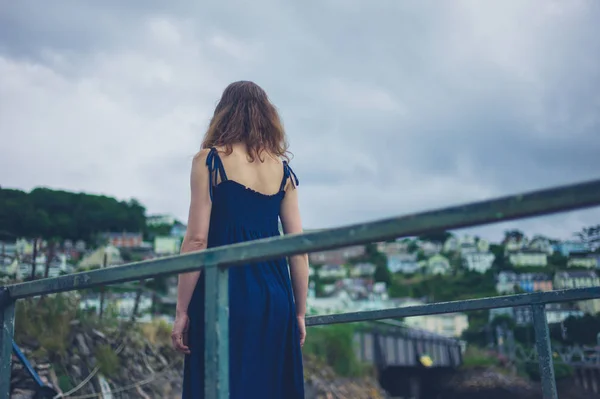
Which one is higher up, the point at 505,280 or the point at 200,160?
the point at 505,280

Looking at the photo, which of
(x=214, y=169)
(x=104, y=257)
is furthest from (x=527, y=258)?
(x=214, y=169)

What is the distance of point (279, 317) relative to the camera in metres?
1.67

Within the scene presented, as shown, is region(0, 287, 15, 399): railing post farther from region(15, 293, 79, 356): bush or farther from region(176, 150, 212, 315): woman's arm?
region(15, 293, 79, 356): bush

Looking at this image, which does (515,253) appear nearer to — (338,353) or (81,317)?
(338,353)

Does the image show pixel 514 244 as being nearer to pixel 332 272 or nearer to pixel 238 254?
pixel 332 272

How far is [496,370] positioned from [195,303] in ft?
121

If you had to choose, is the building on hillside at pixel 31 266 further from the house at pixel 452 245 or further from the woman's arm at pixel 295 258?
the house at pixel 452 245

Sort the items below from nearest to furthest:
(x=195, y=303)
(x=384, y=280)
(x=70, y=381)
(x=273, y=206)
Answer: (x=195, y=303) → (x=273, y=206) → (x=70, y=381) → (x=384, y=280)

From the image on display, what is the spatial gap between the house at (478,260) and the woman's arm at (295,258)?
8914 cm

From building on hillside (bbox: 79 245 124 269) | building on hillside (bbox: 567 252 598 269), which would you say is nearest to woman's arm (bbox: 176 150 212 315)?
building on hillside (bbox: 79 245 124 269)

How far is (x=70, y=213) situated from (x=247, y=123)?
4085 cm

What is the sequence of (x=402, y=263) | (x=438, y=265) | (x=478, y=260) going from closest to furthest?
(x=478, y=260) < (x=438, y=265) < (x=402, y=263)

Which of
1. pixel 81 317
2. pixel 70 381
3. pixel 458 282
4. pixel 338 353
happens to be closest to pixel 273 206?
pixel 70 381

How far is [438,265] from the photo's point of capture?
100 meters
